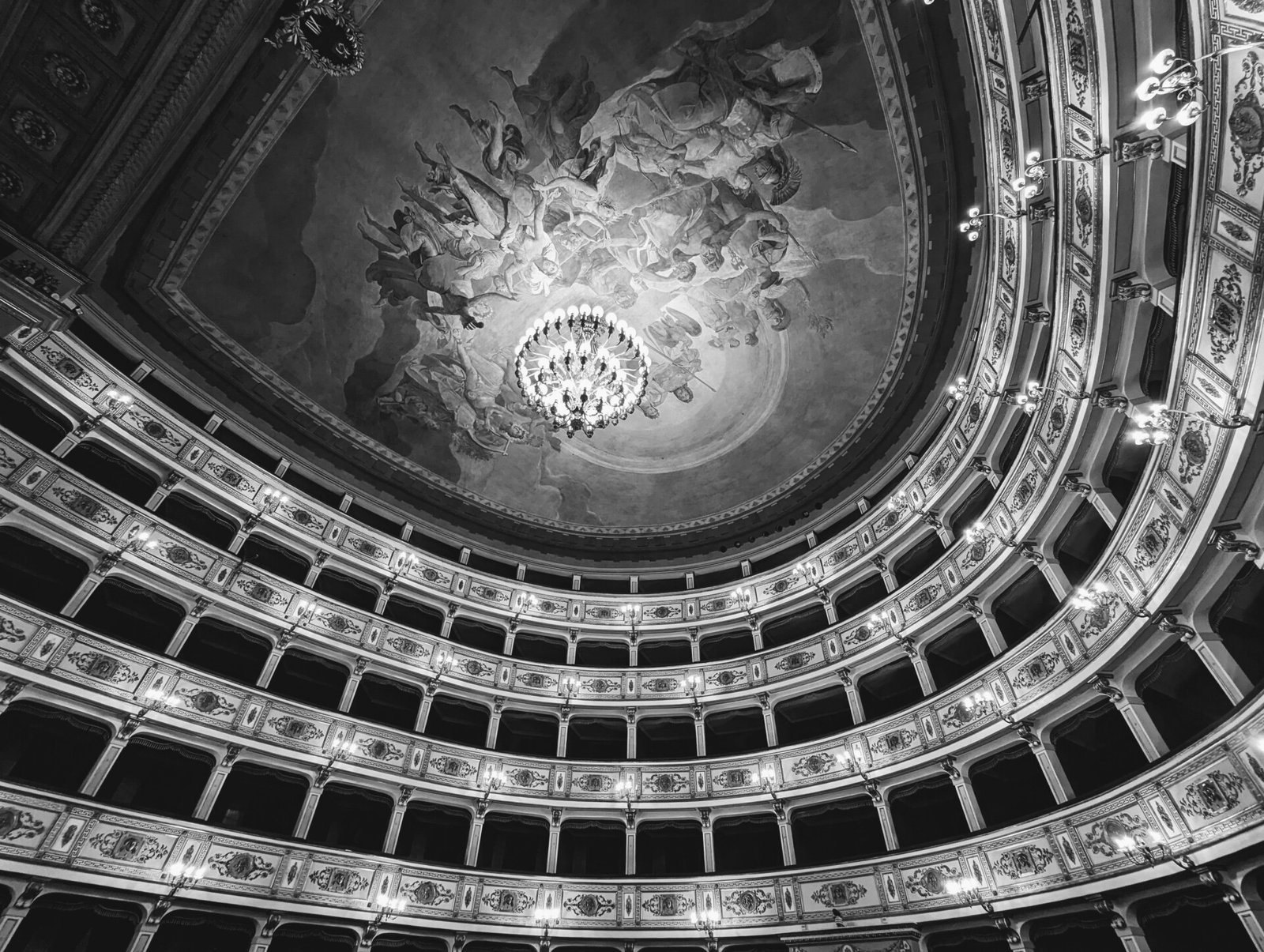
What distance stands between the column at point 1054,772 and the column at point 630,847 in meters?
10.1

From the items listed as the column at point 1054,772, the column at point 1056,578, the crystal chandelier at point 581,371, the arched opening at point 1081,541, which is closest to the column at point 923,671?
the column at point 1054,772

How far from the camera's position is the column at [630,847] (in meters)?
17.1

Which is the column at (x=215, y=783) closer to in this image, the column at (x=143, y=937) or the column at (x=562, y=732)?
the column at (x=143, y=937)

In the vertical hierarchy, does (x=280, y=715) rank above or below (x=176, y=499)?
below

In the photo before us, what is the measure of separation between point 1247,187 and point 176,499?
71.5ft

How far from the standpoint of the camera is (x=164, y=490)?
1706 cm

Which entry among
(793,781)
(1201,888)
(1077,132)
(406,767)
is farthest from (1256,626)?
(406,767)

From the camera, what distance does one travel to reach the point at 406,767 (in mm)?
16922

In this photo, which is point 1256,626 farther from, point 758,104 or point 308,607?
point 308,607

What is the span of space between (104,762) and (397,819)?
635 centimetres

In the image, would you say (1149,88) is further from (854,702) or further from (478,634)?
(478,634)

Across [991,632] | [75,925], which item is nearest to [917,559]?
[991,632]

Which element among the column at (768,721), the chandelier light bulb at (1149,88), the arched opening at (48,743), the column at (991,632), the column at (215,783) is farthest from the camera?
the column at (768,721)

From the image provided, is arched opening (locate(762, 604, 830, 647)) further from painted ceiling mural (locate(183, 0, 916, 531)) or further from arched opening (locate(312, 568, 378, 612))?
arched opening (locate(312, 568, 378, 612))
